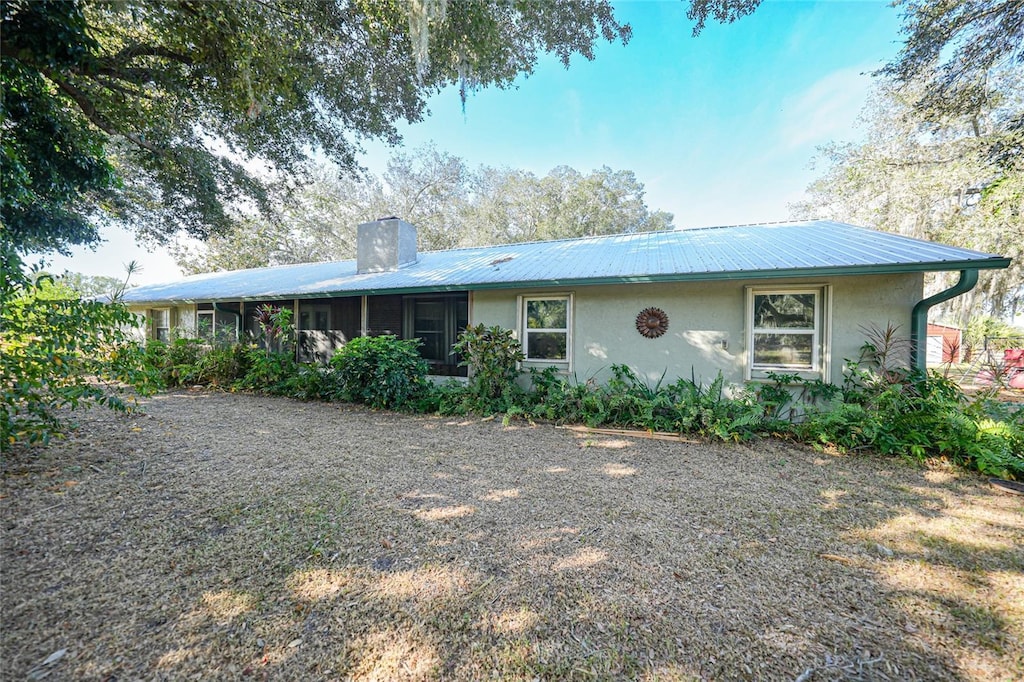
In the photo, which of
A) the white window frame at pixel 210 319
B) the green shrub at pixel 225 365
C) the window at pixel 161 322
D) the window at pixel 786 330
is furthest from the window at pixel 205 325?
the window at pixel 786 330

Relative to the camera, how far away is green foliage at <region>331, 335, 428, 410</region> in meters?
6.48

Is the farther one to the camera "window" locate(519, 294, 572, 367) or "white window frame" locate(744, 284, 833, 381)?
"window" locate(519, 294, 572, 367)

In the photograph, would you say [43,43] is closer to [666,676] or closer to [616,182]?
[666,676]

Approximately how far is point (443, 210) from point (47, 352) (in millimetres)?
21999

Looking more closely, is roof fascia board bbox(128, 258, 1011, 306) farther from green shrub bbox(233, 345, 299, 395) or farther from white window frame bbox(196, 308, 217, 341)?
white window frame bbox(196, 308, 217, 341)

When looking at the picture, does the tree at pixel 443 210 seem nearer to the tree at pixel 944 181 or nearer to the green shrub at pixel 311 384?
the tree at pixel 944 181

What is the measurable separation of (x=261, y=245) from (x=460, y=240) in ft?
37.7

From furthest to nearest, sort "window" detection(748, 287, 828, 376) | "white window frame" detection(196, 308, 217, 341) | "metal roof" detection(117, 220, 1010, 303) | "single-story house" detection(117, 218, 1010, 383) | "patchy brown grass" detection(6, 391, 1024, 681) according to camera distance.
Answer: "white window frame" detection(196, 308, 217, 341), "window" detection(748, 287, 828, 376), "single-story house" detection(117, 218, 1010, 383), "metal roof" detection(117, 220, 1010, 303), "patchy brown grass" detection(6, 391, 1024, 681)

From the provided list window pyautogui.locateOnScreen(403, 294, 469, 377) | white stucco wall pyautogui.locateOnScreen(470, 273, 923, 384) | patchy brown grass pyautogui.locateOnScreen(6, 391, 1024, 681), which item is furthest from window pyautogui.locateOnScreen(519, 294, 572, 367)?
patchy brown grass pyautogui.locateOnScreen(6, 391, 1024, 681)

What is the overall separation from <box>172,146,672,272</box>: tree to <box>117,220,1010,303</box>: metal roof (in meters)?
12.8

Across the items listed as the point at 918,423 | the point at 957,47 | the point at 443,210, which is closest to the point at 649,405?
the point at 918,423

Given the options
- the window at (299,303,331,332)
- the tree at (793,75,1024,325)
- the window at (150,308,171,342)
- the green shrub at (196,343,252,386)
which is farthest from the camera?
the window at (150,308,171,342)

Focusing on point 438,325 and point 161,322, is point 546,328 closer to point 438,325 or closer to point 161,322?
point 438,325

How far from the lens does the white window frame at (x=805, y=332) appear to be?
534cm
